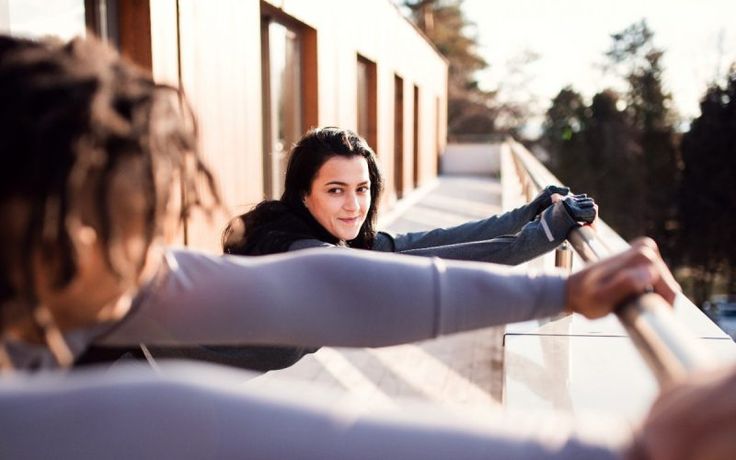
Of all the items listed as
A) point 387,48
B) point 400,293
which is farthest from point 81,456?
point 387,48

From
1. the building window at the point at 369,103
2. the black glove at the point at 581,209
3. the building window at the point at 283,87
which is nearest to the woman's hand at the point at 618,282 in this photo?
the black glove at the point at 581,209

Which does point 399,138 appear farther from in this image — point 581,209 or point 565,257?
point 581,209

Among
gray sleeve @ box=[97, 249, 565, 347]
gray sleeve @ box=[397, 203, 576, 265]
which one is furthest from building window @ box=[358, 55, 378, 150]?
gray sleeve @ box=[97, 249, 565, 347]

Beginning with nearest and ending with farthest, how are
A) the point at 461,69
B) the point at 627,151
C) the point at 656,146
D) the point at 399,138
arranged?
the point at 399,138 < the point at 627,151 < the point at 656,146 < the point at 461,69

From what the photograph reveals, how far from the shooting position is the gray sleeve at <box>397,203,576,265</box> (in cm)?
212

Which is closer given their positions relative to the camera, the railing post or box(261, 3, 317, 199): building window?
the railing post

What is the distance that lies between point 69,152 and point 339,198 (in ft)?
5.68

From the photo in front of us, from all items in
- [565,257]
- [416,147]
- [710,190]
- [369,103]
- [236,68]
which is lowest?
[710,190]

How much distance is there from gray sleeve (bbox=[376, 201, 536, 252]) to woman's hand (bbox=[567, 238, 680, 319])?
1183 millimetres

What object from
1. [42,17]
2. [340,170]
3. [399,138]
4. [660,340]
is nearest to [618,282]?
[660,340]

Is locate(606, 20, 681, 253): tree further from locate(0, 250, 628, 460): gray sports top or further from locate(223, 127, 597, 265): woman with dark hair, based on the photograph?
locate(0, 250, 628, 460): gray sports top

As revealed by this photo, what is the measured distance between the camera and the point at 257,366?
6.88 ft

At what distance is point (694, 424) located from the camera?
64 centimetres

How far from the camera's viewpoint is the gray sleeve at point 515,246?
2115mm
